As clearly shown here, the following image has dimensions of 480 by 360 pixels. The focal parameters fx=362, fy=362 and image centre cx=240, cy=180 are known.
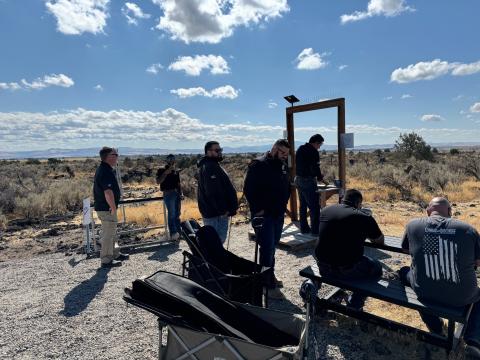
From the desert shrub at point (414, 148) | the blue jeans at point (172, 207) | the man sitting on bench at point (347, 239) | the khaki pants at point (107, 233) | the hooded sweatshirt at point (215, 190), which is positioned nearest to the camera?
the man sitting on bench at point (347, 239)

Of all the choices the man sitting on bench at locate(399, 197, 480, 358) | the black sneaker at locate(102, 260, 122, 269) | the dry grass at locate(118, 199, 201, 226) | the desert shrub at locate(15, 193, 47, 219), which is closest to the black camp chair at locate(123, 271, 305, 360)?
the man sitting on bench at locate(399, 197, 480, 358)

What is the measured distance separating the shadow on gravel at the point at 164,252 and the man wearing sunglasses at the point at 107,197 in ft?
2.35

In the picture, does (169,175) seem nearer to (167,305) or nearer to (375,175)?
(167,305)

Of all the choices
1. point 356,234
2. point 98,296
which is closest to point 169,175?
point 98,296

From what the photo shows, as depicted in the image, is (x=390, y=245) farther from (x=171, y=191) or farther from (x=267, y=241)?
(x=171, y=191)

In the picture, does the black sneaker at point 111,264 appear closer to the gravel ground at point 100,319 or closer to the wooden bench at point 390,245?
the gravel ground at point 100,319

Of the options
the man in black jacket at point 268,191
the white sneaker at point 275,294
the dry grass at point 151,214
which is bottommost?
the dry grass at point 151,214

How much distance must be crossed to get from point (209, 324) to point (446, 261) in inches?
71.6

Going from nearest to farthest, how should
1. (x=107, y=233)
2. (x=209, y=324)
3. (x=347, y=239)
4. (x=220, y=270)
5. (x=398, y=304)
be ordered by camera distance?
(x=209, y=324) → (x=398, y=304) → (x=347, y=239) → (x=220, y=270) → (x=107, y=233)

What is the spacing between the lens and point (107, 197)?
538 cm

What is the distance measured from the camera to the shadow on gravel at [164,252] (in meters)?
6.28

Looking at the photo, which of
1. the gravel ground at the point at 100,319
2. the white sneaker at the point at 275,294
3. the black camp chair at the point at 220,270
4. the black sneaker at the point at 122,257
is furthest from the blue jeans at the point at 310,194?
the black sneaker at the point at 122,257

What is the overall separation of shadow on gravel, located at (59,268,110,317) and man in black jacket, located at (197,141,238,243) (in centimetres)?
177

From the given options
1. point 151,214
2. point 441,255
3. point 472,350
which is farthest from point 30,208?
point 472,350
